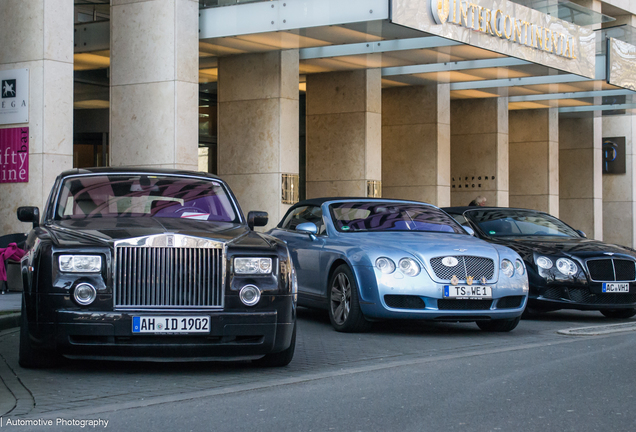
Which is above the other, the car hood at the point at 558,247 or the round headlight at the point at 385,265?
the car hood at the point at 558,247

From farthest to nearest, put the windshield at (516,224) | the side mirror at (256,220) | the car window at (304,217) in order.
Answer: the windshield at (516,224) → the car window at (304,217) → the side mirror at (256,220)

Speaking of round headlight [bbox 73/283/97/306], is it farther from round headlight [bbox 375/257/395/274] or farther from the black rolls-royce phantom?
round headlight [bbox 375/257/395/274]

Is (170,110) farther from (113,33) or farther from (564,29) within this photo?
(564,29)

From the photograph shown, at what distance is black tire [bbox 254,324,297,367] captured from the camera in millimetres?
6941

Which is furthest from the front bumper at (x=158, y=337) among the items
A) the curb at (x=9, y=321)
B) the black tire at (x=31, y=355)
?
the curb at (x=9, y=321)

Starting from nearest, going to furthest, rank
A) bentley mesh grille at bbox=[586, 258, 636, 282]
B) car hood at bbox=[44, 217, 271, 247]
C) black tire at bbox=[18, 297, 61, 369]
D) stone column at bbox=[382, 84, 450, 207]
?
car hood at bbox=[44, 217, 271, 247] → black tire at bbox=[18, 297, 61, 369] → bentley mesh grille at bbox=[586, 258, 636, 282] → stone column at bbox=[382, 84, 450, 207]

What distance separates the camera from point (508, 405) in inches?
221

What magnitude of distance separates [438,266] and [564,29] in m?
14.3

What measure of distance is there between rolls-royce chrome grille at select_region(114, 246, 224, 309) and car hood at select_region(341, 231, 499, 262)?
122 inches

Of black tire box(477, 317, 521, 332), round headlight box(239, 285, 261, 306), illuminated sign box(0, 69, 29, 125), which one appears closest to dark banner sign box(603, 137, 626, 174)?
illuminated sign box(0, 69, 29, 125)

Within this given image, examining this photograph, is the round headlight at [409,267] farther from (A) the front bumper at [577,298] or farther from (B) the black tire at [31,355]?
(B) the black tire at [31,355]

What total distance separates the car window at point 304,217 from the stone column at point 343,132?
35.1 feet

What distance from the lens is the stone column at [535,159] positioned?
30.2 meters

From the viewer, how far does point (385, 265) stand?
9023 mm
